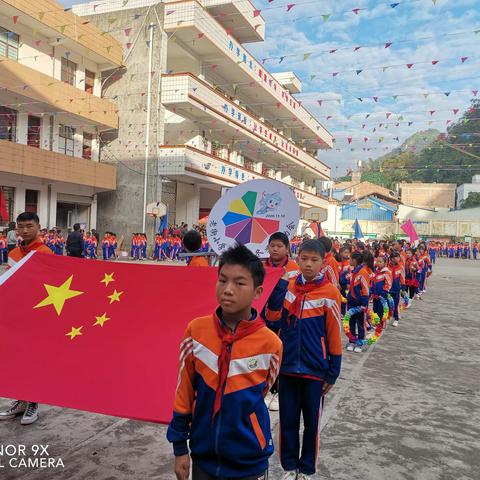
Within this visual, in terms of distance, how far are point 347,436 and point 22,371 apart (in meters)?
2.74

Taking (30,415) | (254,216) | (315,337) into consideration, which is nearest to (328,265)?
(254,216)

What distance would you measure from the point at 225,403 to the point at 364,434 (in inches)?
101

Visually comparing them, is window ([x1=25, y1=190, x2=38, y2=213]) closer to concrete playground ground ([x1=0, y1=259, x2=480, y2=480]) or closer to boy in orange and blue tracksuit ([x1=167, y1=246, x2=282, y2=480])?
concrete playground ground ([x1=0, y1=259, x2=480, y2=480])

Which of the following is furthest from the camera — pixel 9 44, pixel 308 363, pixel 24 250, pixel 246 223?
pixel 9 44

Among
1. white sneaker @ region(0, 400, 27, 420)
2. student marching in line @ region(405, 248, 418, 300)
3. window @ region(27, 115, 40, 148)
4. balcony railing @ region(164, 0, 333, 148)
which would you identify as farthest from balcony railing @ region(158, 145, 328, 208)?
white sneaker @ region(0, 400, 27, 420)

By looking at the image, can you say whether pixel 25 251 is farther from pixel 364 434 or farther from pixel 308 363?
pixel 364 434

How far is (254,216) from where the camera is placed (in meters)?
4.37

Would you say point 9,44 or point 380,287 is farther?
point 9,44

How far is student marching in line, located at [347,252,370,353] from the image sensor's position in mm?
7023

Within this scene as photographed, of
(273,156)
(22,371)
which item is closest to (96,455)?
(22,371)

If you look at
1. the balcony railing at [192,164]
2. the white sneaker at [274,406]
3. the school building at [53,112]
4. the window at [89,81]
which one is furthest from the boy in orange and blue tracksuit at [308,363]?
the window at [89,81]

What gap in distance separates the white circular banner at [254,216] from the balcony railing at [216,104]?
58.4 ft

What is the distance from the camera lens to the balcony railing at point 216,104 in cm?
2112

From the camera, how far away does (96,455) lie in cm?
349
